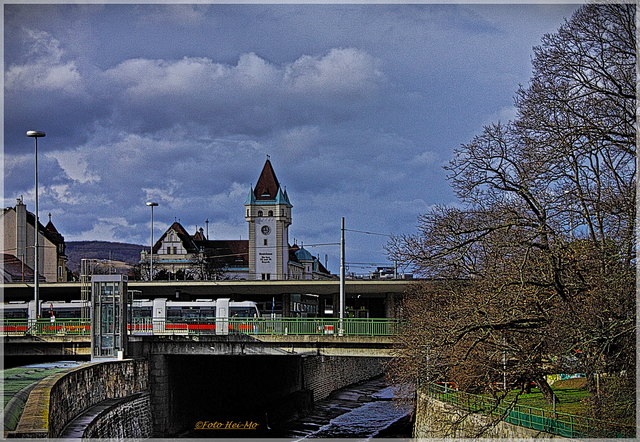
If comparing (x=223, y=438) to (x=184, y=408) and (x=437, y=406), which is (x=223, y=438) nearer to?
(x=184, y=408)

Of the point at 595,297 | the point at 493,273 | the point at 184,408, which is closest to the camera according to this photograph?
the point at 595,297

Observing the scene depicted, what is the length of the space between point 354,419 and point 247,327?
30.0ft

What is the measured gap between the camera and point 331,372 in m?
64.2

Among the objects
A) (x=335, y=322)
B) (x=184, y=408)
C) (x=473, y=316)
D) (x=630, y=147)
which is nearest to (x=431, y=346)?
(x=473, y=316)

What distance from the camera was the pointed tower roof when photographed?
166 metres

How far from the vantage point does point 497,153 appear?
74.7 feet

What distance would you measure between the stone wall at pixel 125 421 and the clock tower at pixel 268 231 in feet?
403

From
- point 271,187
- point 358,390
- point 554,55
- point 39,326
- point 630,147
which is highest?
point 271,187

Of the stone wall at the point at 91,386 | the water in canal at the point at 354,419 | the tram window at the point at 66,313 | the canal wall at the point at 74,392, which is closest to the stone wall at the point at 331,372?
the water in canal at the point at 354,419

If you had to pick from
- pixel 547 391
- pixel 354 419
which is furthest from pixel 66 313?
pixel 547 391

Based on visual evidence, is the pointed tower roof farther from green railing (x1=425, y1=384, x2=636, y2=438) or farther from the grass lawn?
green railing (x1=425, y1=384, x2=636, y2=438)

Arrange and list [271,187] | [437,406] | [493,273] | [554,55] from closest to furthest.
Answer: [554,55] < [493,273] < [437,406] < [271,187]

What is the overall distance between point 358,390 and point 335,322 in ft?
79.1

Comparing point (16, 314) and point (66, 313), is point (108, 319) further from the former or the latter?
point (16, 314)
